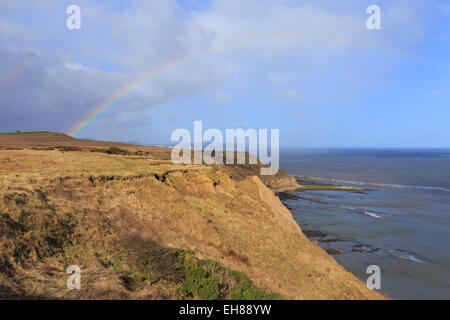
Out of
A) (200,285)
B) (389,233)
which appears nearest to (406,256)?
(389,233)

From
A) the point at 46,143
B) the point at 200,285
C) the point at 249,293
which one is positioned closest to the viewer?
the point at 200,285

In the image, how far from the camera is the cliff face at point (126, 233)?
960 centimetres

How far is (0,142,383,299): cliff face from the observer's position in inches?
378

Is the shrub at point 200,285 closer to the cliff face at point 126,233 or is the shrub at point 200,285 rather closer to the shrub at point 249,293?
the cliff face at point 126,233

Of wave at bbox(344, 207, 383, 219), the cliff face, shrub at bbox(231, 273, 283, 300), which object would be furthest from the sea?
shrub at bbox(231, 273, 283, 300)

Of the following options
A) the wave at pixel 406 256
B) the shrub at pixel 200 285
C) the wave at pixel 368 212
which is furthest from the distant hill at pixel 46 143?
the wave at pixel 406 256

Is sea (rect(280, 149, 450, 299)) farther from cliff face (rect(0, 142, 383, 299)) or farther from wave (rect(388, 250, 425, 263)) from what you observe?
cliff face (rect(0, 142, 383, 299))

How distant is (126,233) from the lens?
13.4 metres

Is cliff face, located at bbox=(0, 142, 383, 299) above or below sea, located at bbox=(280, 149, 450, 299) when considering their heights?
above

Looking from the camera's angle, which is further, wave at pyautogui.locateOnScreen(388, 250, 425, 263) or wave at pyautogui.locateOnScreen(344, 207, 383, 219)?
wave at pyautogui.locateOnScreen(344, 207, 383, 219)

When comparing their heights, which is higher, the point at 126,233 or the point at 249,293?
the point at 126,233

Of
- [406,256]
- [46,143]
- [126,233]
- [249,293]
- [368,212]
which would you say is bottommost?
[406,256]

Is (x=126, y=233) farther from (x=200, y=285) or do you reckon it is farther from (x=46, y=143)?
(x=46, y=143)
